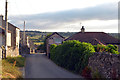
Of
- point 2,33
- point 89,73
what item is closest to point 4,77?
point 89,73

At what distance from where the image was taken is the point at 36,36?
15450cm

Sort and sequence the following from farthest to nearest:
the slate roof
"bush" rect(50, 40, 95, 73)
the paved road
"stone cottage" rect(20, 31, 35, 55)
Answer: "stone cottage" rect(20, 31, 35, 55) < the slate roof < the paved road < "bush" rect(50, 40, 95, 73)

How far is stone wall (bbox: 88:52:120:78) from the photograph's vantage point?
11094 mm

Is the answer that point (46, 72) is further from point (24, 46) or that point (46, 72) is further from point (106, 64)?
point (24, 46)

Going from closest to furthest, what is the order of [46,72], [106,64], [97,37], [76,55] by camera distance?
[106,64]
[76,55]
[46,72]
[97,37]

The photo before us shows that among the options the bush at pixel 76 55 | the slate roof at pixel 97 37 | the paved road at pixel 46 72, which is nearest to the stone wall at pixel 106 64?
the bush at pixel 76 55

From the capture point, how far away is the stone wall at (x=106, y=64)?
437 inches

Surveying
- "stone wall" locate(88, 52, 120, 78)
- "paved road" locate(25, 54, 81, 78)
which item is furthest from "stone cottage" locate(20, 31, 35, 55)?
"stone wall" locate(88, 52, 120, 78)

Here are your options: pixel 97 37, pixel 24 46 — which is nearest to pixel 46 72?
pixel 97 37

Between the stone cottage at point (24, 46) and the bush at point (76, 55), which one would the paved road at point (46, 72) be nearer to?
the bush at point (76, 55)

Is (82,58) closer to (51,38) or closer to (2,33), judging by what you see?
(2,33)

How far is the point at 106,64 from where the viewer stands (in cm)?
1246

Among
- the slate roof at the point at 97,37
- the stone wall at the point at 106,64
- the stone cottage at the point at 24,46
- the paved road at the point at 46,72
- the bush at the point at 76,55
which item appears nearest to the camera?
the stone wall at the point at 106,64

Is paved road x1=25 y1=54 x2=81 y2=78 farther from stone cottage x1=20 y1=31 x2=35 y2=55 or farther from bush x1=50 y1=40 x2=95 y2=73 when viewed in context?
stone cottage x1=20 y1=31 x2=35 y2=55
